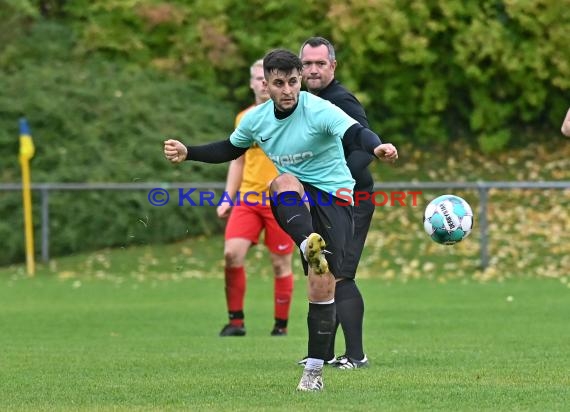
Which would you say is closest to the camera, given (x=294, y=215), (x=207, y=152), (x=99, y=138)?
(x=294, y=215)

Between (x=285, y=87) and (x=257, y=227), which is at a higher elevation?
(x=285, y=87)

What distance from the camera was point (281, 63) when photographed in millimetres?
7324

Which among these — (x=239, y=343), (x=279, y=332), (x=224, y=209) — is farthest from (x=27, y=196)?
(x=239, y=343)

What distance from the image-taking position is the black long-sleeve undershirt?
788 centimetres

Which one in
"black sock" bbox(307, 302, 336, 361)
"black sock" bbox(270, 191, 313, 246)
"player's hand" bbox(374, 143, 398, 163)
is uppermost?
"player's hand" bbox(374, 143, 398, 163)

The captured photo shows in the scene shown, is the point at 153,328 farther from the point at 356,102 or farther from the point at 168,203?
the point at 168,203

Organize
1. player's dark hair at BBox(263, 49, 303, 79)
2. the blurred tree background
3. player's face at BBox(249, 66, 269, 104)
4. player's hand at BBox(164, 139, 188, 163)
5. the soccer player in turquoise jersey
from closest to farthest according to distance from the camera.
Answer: the soccer player in turquoise jersey < player's dark hair at BBox(263, 49, 303, 79) < player's hand at BBox(164, 139, 188, 163) < player's face at BBox(249, 66, 269, 104) < the blurred tree background

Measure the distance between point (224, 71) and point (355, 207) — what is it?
13.9 metres

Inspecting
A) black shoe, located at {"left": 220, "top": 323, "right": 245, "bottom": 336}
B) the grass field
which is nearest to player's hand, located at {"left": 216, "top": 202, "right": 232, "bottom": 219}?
black shoe, located at {"left": 220, "top": 323, "right": 245, "bottom": 336}

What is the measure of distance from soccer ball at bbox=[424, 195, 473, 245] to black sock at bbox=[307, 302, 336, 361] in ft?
4.53

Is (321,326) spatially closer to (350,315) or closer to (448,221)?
(350,315)

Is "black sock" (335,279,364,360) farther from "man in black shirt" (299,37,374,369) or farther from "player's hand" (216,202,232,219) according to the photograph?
"player's hand" (216,202,232,219)

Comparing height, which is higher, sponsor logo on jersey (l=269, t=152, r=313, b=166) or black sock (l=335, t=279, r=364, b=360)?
sponsor logo on jersey (l=269, t=152, r=313, b=166)

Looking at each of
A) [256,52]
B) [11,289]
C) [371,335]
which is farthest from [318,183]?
[256,52]
